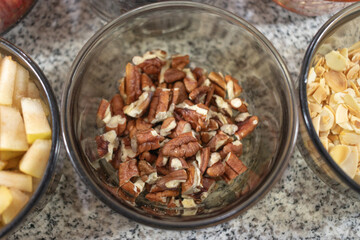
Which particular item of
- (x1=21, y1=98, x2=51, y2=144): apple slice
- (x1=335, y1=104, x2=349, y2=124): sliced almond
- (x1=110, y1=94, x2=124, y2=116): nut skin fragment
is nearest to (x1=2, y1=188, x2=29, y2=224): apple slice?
(x1=21, y1=98, x2=51, y2=144): apple slice

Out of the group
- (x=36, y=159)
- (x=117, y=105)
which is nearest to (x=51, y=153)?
(x=36, y=159)

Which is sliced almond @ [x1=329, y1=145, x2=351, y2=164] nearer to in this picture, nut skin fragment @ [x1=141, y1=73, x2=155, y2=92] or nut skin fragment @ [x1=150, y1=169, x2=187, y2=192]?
nut skin fragment @ [x1=150, y1=169, x2=187, y2=192]

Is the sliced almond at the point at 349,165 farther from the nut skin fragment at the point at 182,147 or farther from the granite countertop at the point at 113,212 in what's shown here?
the nut skin fragment at the point at 182,147

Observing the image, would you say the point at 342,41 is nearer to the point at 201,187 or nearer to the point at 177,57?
the point at 177,57

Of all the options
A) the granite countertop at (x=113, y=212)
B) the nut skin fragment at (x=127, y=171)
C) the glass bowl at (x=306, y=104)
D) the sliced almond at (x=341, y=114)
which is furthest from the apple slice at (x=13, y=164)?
the sliced almond at (x=341, y=114)

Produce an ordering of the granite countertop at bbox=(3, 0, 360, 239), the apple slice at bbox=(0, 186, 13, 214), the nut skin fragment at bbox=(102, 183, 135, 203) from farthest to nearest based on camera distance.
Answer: the granite countertop at bbox=(3, 0, 360, 239) < the nut skin fragment at bbox=(102, 183, 135, 203) < the apple slice at bbox=(0, 186, 13, 214)
